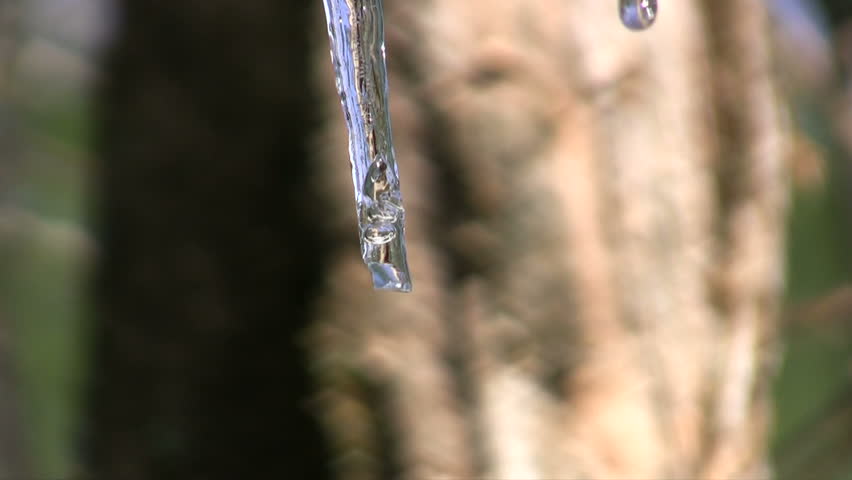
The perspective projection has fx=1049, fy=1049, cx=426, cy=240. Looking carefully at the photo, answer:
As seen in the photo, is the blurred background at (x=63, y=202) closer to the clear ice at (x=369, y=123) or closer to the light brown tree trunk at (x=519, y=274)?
the light brown tree trunk at (x=519, y=274)

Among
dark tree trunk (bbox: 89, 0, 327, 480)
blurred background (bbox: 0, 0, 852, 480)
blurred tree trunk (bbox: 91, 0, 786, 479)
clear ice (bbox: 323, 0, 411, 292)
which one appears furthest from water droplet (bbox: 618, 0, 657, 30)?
blurred background (bbox: 0, 0, 852, 480)

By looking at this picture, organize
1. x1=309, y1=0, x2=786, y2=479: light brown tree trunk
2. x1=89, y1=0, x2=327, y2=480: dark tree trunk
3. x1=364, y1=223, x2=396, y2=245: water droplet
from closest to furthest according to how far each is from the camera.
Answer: x1=364, y1=223, x2=396, y2=245: water droplet, x1=309, y1=0, x2=786, y2=479: light brown tree trunk, x1=89, y1=0, x2=327, y2=480: dark tree trunk

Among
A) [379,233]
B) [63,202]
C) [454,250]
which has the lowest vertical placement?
[379,233]

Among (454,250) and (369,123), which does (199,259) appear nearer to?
(454,250)

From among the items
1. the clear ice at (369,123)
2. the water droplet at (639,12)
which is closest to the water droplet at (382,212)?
the clear ice at (369,123)

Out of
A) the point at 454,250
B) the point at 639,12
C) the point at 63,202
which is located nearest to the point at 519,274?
the point at 454,250

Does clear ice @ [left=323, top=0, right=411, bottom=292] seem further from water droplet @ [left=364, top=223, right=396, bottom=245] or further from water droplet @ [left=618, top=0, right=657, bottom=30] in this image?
water droplet @ [left=618, top=0, right=657, bottom=30]

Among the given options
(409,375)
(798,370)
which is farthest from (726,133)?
(798,370)
